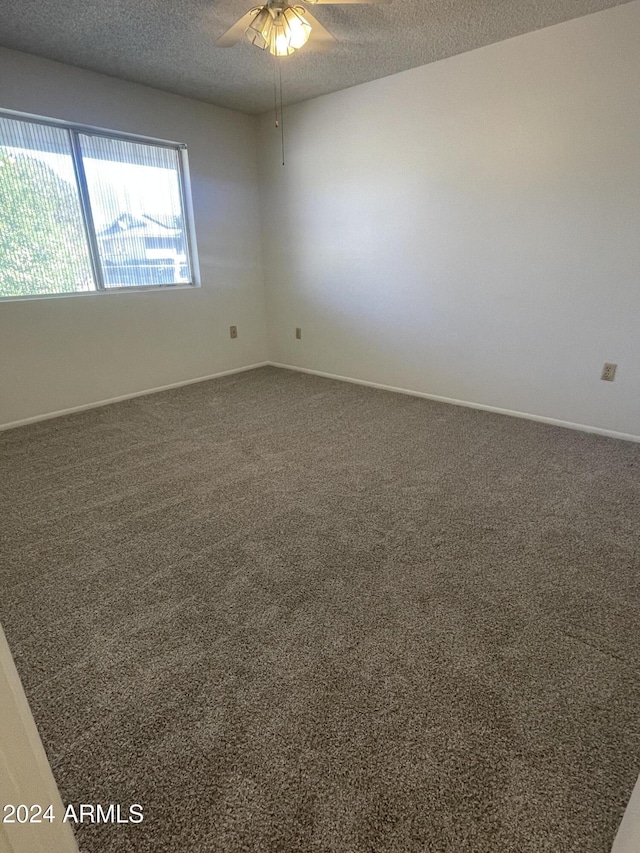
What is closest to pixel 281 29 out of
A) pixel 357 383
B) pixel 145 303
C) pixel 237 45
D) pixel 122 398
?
pixel 237 45

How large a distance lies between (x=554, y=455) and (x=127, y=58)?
12.1 ft

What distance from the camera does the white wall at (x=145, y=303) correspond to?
304 cm

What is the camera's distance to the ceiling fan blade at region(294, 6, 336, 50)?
201cm

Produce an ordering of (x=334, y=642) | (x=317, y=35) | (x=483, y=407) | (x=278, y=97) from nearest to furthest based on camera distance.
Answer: (x=334, y=642) < (x=317, y=35) < (x=483, y=407) < (x=278, y=97)

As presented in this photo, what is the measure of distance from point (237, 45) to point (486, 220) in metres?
1.92

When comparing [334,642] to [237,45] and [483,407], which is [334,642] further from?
[237,45]

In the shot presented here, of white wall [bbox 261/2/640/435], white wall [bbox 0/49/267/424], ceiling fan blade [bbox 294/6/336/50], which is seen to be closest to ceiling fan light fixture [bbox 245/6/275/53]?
ceiling fan blade [bbox 294/6/336/50]

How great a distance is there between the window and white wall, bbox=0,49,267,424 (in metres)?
0.12

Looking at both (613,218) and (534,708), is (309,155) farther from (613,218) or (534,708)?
(534,708)

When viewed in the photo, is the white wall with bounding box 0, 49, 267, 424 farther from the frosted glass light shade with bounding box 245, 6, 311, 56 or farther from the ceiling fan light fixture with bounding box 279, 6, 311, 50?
the ceiling fan light fixture with bounding box 279, 6, 311, 50

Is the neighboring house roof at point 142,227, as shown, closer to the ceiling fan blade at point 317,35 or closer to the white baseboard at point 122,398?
the white baseboard at point 122,398

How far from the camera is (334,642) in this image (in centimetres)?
139

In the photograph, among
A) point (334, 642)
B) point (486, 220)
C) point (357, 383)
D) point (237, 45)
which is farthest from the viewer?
point (357, 383)

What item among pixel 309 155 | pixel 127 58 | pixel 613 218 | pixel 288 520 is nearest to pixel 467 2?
pixel 613 218
